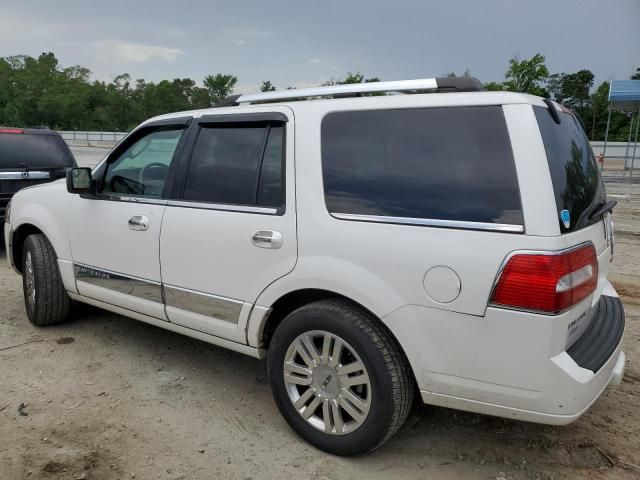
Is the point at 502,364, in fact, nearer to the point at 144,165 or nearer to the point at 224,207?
the point at 224,207

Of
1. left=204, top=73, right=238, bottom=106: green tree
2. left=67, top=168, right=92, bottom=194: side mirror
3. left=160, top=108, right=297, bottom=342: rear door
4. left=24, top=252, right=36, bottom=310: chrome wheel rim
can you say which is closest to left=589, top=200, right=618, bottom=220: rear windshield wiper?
left=160, top=108, right=297, bottom=342: rear door

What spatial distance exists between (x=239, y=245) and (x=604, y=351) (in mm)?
1951

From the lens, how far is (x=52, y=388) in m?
3.49

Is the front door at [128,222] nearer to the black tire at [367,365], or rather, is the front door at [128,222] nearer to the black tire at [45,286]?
the black tire at [45,286]

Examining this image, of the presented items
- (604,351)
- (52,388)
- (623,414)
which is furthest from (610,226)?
(52,388)

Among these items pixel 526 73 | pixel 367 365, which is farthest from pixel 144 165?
pixel 526 73

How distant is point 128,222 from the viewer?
11.8ft

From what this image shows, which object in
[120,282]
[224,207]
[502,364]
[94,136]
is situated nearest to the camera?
[502,364]

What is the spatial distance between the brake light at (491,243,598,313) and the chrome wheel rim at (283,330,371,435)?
806 mm

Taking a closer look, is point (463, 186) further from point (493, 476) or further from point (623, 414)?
point (623, 414)

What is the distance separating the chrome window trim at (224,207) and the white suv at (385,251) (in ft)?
0.05

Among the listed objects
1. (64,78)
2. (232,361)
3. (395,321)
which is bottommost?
(232,361)

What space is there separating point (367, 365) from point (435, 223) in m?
0.77

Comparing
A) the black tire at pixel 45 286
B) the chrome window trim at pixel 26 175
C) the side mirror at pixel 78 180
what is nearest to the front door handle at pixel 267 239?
the side mirror at pixel 78 180
